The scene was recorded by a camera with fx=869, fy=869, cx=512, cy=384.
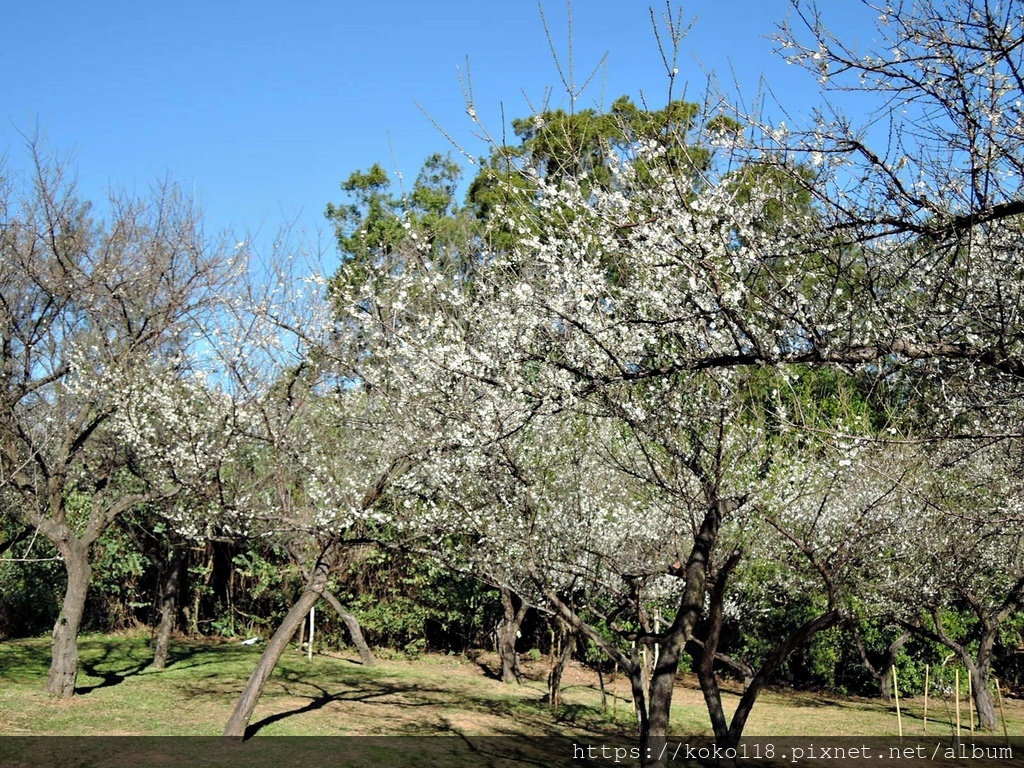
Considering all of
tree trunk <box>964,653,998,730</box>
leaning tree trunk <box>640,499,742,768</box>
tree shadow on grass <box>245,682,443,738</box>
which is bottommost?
tree shadow on grass <box>245,682,443,738</box>

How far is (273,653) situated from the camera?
7.79 metres

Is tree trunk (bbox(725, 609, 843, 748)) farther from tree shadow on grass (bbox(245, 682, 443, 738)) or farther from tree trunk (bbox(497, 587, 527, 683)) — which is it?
tree trunk (bbox(497, 587, 527, 683))

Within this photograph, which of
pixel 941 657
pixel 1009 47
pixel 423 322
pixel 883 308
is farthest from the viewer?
pixel 941 657

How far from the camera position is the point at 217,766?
6.84 metres

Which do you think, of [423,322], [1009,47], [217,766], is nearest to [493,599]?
[217,766]

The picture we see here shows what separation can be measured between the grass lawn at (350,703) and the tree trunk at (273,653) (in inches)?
22.8

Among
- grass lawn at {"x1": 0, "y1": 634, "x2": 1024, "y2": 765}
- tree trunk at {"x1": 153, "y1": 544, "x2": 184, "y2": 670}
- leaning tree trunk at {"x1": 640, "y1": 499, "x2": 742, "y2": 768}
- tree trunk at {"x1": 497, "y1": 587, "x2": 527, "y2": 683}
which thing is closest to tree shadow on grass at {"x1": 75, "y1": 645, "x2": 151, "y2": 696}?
grass lawn at {"x1": 0, "y1": 634, "x2": 1024, "y2": 765}

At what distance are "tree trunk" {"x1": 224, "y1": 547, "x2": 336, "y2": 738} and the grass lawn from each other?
578 mm

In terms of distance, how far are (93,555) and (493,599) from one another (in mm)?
6815

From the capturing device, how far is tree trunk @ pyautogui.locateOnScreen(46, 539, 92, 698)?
912 centimetres

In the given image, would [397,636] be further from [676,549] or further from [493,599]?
[676,549]

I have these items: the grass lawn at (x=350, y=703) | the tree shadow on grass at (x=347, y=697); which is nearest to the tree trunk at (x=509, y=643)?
the grass lawn at (x=350, y=703)

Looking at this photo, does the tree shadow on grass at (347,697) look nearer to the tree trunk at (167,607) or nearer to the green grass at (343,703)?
the green grass at (343,703)

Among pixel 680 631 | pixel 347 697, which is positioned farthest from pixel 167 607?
pixel 680 631
